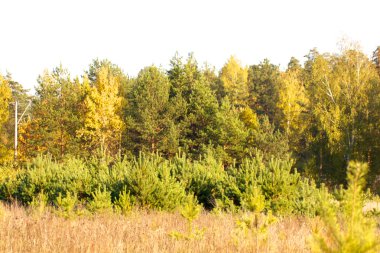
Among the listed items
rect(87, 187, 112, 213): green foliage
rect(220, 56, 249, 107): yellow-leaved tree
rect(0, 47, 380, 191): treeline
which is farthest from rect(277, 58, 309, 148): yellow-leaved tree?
rect(87, 187, 112, 213): green foliage

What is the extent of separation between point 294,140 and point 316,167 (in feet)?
27.7

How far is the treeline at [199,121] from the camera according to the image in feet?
86.6

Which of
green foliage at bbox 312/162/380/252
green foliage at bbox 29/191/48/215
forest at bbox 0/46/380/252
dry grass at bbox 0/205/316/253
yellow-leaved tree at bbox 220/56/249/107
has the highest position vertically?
yellow-leaved tree at bbox 220/56/249/107

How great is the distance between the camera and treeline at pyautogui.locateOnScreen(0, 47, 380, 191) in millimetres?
26391

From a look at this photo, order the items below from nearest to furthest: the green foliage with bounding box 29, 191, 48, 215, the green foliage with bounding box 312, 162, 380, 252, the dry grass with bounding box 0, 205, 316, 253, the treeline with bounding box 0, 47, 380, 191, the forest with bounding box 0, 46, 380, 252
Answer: the green foliage with bounding box 312, 162, 380, 252, the dry grass with bounding box 0, 205, 316, 253, the green foliage with bounding box 29, 191, 48, 215, the forest with bounding box 0, 46, 380, 252, the treeline with bounding box 0, 47, 380, 191

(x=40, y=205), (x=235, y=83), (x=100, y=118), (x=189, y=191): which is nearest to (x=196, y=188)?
(x=189, y=191)

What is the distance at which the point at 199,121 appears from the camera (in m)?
31.7

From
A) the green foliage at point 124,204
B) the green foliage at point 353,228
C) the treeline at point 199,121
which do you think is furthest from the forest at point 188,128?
the green foliage at point 353,228

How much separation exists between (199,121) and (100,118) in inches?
298

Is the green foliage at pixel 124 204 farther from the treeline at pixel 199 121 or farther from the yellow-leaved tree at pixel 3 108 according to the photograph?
the yellow-leaved tree at pixel 3 108

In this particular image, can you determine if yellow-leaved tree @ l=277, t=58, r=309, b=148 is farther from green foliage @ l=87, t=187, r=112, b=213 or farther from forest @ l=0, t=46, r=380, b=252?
green foliage @ l=87, t=187, r=112, b=213

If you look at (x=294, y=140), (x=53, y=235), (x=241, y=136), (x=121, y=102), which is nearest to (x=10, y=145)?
(x=121, y=102)

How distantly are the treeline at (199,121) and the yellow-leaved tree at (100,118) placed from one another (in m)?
0.08

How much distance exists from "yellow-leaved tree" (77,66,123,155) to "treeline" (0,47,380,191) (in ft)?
0.25
